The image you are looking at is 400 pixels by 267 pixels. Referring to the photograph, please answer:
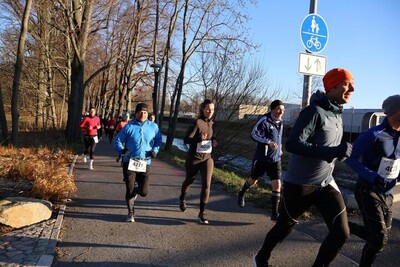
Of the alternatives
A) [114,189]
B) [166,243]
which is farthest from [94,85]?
[166,243]

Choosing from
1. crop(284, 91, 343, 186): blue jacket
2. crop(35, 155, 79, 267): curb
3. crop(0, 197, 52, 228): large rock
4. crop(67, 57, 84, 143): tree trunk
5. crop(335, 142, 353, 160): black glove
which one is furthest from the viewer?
crop(67, 57, 84, 143): tree trunk

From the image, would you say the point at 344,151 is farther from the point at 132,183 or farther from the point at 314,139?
the point at 132,183

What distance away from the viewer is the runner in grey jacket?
3.71m

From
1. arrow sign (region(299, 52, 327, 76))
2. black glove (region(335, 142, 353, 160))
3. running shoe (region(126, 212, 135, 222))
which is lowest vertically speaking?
running shoe (region(126, 212, 135, 222))

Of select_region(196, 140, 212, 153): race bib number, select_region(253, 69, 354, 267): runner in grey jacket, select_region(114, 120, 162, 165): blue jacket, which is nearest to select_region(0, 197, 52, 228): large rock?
select_region(114, 120, 162, 165): blue jacket

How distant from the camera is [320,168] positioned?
12.6 ft

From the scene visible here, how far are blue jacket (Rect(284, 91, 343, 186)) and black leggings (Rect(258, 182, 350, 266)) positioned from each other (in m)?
0.09

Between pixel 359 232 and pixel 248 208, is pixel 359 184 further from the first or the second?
pixel 248 208

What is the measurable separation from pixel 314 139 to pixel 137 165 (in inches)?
126

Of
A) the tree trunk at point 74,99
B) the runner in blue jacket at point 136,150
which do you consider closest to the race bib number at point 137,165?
the runner in blue jacket at point 136,150

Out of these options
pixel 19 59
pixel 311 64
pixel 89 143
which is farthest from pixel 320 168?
pixel 19 59

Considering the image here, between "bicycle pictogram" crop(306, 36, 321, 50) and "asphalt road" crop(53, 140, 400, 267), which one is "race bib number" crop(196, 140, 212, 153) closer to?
"asphalt road" crop(53, 140, 400, 267)

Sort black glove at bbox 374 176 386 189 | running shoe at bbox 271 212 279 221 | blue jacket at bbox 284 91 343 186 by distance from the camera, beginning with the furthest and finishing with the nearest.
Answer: running shoe at bbox 271 212 279 221
black glove at bbox 374 176 386 189
blue jacket at bbox 284 91 343 186

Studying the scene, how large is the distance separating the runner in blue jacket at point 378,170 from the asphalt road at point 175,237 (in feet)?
2.98
